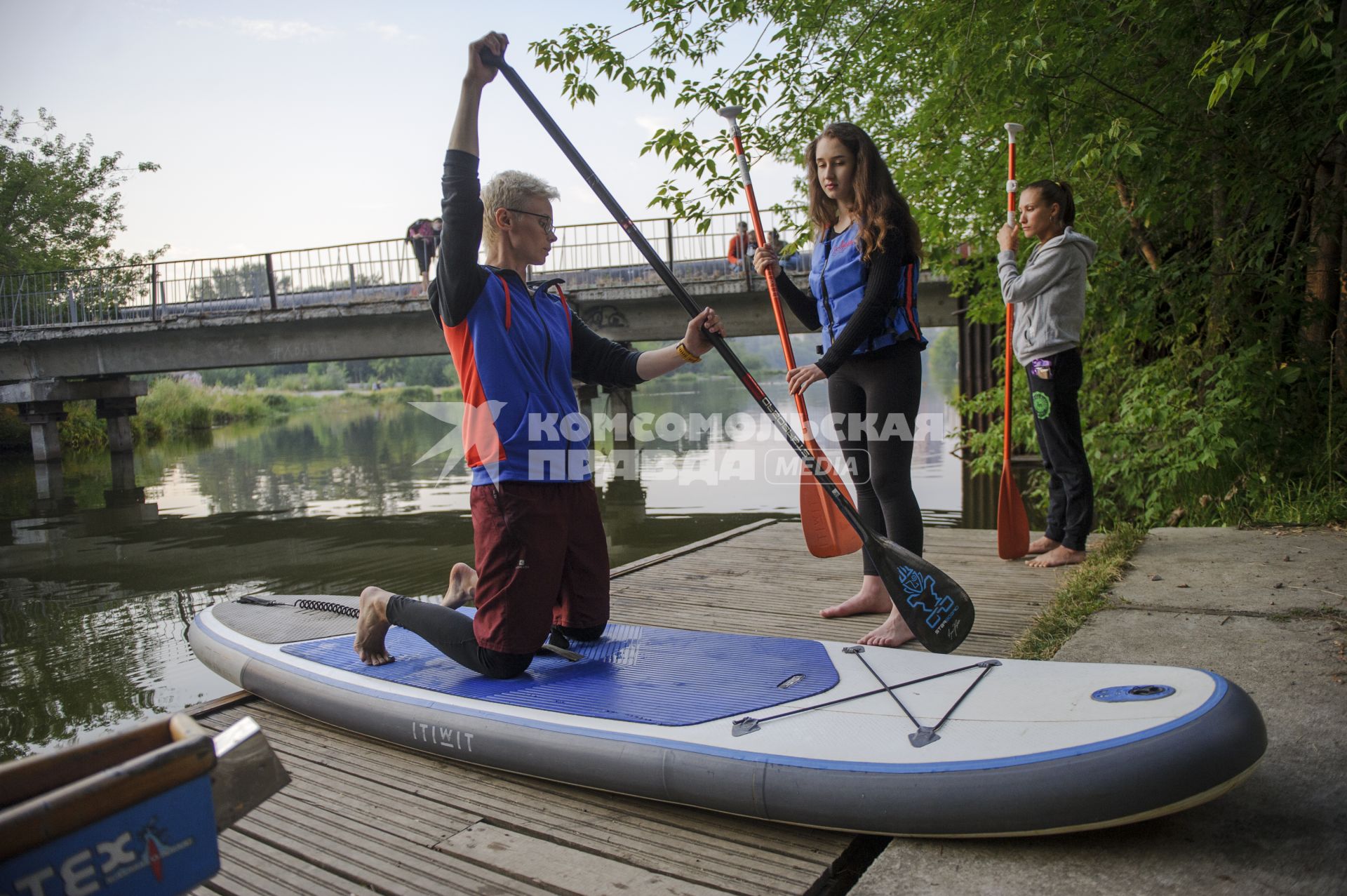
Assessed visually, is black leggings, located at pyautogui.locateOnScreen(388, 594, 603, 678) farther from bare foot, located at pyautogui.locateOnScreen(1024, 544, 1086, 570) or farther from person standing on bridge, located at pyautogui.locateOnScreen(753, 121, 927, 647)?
bare foot, located at pyautogui.locateOnScreen(1024, 544, 1086, 570)

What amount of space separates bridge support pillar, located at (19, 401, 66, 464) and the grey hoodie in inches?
866

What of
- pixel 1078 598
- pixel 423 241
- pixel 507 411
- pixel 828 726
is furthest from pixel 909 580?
pixel 423 241

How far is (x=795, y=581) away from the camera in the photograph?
15.1ft

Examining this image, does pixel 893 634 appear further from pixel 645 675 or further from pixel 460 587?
pixel 460 587

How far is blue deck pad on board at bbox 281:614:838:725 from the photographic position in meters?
2.38

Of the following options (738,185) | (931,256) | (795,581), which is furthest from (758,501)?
(795,581)

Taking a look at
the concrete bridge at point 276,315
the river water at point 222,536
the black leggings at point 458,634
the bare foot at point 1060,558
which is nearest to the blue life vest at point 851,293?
the black leggings at point 458,634

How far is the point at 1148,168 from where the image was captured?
5727 mm

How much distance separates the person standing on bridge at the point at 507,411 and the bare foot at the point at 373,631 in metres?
0.22

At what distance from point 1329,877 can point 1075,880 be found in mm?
419

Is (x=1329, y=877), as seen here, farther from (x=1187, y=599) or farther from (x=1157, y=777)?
(x=1187, y=599)

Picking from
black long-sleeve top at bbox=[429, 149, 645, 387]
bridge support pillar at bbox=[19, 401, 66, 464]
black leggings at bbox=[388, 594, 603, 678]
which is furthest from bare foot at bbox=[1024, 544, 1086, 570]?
bridge support pillar at bbox=[19, 401, 66, 464]

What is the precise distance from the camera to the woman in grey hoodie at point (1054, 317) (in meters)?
4.23

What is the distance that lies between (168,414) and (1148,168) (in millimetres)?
32833
